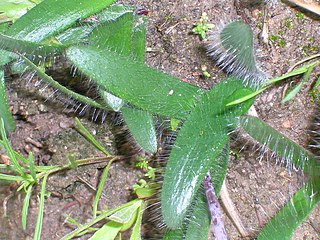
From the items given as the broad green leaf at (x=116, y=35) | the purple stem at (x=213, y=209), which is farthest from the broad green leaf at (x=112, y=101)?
the purple stem at (x=213, y=209)

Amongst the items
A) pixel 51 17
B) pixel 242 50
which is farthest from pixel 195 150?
pixel 51 17

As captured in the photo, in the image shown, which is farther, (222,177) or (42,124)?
(42,124)

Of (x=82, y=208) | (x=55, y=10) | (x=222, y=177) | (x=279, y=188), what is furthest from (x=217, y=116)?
(x=82, y=208)

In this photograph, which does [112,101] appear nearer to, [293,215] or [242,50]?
[242,50]

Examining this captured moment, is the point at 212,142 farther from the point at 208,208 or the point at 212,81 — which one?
the point at 212,81

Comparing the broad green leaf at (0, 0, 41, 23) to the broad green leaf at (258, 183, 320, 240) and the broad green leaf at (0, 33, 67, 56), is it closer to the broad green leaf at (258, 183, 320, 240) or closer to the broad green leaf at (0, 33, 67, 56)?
the broad green leaf at (0, 33, 67, 56)

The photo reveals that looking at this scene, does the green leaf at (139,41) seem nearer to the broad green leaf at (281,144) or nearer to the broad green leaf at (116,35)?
the broad green leaf at (116,35)
